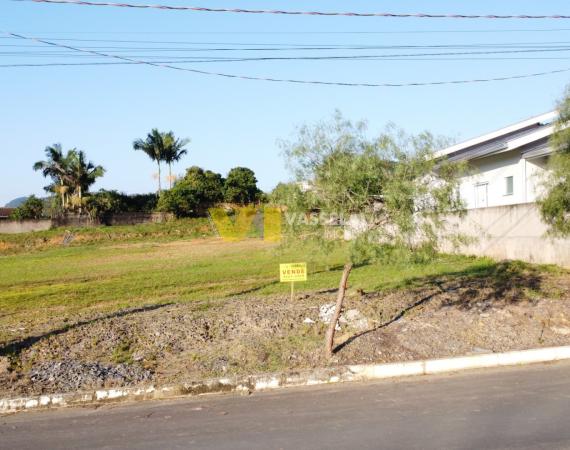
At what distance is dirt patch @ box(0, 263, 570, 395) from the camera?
7.97m

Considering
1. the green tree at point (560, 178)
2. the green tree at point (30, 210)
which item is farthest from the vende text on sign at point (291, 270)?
the green tree at point (30, 210)

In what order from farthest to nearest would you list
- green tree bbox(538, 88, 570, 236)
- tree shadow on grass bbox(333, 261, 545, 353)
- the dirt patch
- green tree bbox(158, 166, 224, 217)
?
1. green tree bbox(158, 166, 224, 217)
2. green tree bbox(538, 88, 570, 236)
3. tree shadow on grass bbox(333, 261, 545, 353)
4. the dirt patch

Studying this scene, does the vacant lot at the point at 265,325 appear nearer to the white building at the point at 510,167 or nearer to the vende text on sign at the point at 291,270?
the vende text on sign at the point at 291,270

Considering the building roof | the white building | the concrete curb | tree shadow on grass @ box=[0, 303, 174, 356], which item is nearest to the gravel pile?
the concrete curb

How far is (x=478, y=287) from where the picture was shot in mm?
11586

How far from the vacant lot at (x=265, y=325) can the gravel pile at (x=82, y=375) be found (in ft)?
0.05

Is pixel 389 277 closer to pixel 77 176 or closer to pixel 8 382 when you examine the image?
pixel 8 382

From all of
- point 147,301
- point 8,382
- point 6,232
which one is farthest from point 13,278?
point 6,232

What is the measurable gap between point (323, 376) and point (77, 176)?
4789 centimetres

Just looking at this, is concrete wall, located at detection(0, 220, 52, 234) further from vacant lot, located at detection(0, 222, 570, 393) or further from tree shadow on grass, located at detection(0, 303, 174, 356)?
tree shadow on grass, located at detection(0, 303, 174, 356)

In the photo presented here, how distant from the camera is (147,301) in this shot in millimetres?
12992

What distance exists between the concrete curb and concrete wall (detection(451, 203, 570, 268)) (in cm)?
648

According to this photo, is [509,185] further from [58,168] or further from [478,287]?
[58,168]

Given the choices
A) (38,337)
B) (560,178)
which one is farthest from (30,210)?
(560,178)
